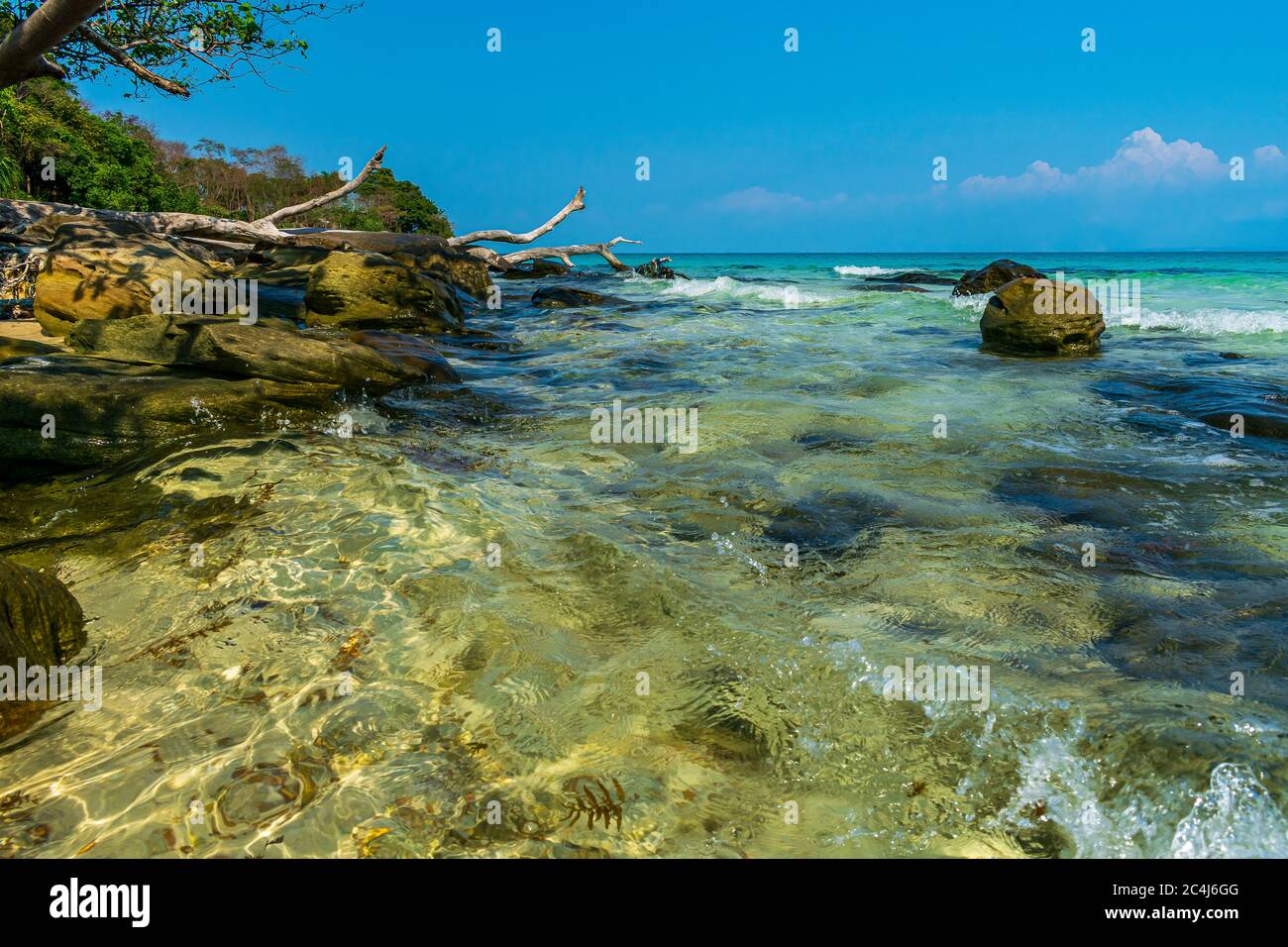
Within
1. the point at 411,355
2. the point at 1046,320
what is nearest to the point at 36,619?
the point at 411,355

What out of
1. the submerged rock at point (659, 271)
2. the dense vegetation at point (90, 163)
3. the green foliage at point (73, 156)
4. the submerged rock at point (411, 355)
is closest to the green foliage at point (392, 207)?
the dense vegetation at point (90, 163)

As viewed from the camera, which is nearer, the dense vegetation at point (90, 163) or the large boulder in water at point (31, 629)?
the large boulder in water at point (31, 629)

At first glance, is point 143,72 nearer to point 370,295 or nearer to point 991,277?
point 370,295

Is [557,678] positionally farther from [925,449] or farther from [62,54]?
[62,54]

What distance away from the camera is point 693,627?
3.54 metres

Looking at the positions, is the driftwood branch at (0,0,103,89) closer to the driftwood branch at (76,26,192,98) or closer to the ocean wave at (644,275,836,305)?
the driftwood branch at (76,26,192,98)

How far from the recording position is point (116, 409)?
5414 mm

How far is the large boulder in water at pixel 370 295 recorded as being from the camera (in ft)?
39.3

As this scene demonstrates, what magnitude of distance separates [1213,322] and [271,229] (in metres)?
23.5

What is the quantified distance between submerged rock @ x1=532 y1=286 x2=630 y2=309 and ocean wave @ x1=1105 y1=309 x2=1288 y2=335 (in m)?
13.8

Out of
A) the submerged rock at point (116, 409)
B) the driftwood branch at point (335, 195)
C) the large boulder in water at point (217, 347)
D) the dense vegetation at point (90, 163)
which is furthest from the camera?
the dense vegetation at point (90, 163)

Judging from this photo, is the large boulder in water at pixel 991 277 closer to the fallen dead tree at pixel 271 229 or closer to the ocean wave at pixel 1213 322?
the ocean wave at pixel 1213 322

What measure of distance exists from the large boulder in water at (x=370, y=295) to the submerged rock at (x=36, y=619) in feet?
31.2
